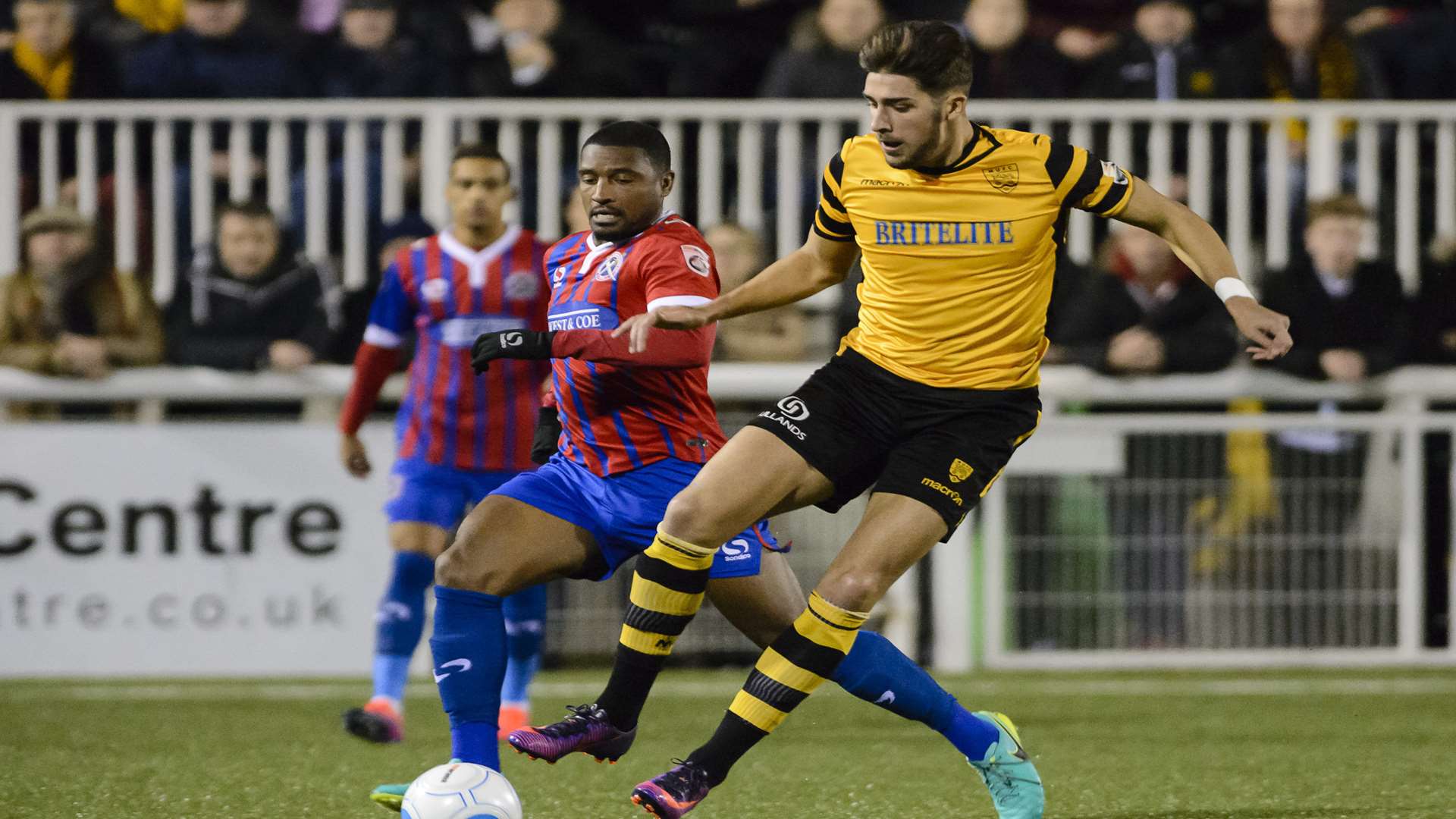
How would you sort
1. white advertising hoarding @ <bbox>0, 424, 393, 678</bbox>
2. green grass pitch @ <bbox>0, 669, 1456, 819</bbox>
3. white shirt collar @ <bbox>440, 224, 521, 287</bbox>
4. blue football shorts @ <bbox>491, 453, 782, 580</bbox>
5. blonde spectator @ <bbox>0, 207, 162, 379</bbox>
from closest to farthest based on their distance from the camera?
1. blue football shorts @ <bbox>491, 453, 782, 580</bbox>
2. green grass pitch @ <bbox>0, 669, 1456, 819</bbox>
3. white shirt collar @ <bbox>440, 224, 521, 287</bbox>
4. white advertising hoarding @ <bbox>0, 424, 393, 678</bbox>
5. blonde spectator @ <bbox>0, 207, 162, 379</bbox>

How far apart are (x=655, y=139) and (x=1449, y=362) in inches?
198

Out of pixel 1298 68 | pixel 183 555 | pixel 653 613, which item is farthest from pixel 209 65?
pixel 653 613

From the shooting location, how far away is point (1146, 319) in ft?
29.6

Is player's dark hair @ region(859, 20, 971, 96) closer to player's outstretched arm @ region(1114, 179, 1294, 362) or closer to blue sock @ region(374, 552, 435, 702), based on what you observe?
player's outstretched arm @ region(1114, 179, 1294, 362)

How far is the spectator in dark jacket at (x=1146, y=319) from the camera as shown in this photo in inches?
349

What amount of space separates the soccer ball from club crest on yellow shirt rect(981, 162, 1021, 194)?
173cm

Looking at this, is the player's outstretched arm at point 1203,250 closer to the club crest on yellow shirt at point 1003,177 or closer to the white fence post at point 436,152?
the club crest on yellow shirt at point 1003,177

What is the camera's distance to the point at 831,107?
936 centimetres

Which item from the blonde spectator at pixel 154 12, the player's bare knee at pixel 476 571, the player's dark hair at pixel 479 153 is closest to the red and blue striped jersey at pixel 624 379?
the player's bare knee at pixel 476 571

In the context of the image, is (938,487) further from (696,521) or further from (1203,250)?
(1203,250)

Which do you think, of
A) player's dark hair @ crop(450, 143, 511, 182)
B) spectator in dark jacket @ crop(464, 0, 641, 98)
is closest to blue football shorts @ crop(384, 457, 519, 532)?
player's dark hair @ crop(450, 143, 511, 182)

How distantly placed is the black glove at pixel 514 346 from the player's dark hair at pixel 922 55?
95 cm

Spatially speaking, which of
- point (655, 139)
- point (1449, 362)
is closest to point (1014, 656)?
point (1449, 362)

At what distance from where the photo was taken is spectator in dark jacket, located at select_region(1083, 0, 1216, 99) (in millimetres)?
9727
